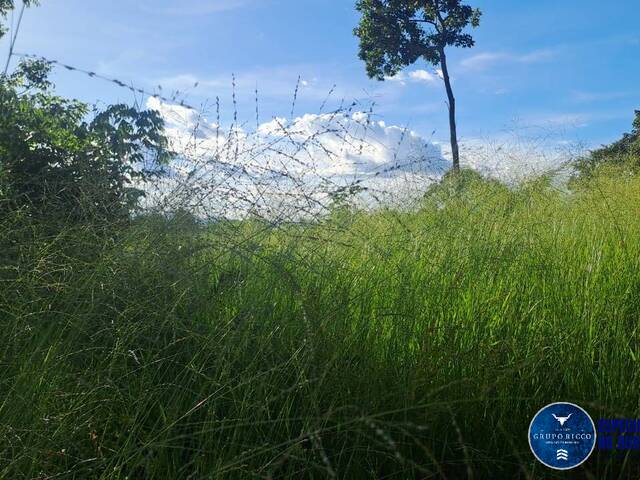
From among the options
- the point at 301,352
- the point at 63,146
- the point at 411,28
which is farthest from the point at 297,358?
the point at 411,28

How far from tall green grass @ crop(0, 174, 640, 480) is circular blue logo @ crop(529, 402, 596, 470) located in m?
0.05

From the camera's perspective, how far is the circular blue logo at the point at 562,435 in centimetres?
170

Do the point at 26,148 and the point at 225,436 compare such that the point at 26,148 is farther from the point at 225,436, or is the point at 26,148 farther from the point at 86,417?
the point at 225,436

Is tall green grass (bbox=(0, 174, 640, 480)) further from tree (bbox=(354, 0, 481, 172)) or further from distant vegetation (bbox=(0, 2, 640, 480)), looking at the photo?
tree (bbox=(354, 0, 481, 172))

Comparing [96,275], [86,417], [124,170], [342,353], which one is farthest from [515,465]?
[124,170]

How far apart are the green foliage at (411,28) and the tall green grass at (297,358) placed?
12696 millimetres

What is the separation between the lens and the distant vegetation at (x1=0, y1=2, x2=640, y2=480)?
162 cm

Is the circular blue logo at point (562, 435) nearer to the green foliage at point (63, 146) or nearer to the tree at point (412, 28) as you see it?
the green foliage at point (63, 146)

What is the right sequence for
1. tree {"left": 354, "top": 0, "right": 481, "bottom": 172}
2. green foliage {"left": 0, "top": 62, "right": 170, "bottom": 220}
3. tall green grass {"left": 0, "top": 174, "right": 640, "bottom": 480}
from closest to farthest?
tall green grass {"left": 0, "top": 174, "right": 640, "bottom": 480}, green foliage {"left": 0, "top": 62, "right": 170, "bottom": 220}, tree {"left": 354, "top": 0, "right": 481, "bottom": 172}

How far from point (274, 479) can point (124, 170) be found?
279 centimetres

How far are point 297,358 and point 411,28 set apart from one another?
14.2 metres

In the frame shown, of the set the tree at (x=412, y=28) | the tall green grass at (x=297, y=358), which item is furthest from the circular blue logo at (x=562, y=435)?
the tree at (x=412, y=28)

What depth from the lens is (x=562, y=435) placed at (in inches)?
67.9

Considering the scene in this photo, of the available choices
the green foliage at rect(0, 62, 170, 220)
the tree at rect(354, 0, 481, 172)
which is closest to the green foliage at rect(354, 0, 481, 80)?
the tree at rect(354, 0, 481, 172)
